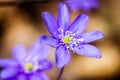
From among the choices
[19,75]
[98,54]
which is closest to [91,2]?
[19,75]

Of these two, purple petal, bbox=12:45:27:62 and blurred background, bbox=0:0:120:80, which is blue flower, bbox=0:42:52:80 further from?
blurred background, bbox=0:0:120:80

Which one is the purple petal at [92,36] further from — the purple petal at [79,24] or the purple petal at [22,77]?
the purple petal at [22,77]

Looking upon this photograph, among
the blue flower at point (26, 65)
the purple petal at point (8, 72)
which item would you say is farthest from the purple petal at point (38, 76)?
the purple petal at point (8, 72)

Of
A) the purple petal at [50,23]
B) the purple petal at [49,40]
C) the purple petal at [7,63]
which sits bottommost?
the purple petal at [7,63]

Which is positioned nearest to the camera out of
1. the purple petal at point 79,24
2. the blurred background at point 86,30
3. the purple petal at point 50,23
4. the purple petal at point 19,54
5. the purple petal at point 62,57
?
the purple petal at point 62,57

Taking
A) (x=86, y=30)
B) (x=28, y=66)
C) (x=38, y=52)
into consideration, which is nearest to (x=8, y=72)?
(x=28, y=66)

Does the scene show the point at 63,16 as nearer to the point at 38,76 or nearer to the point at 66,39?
the point at 66,39
